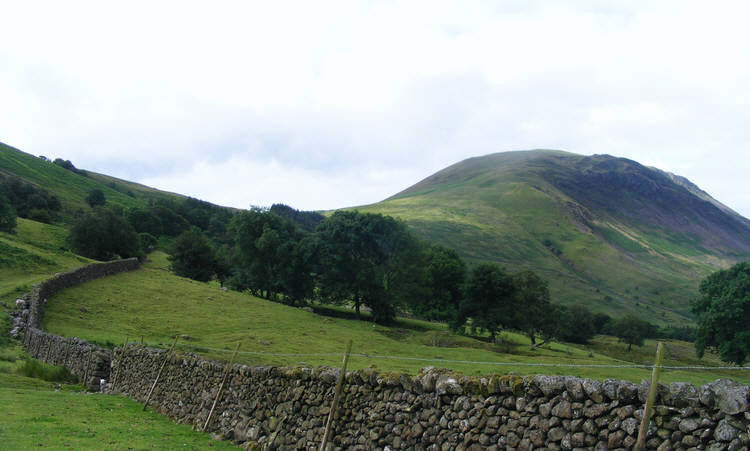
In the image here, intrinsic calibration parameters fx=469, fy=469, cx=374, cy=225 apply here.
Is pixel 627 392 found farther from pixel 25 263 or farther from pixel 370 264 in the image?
pixel 370 264

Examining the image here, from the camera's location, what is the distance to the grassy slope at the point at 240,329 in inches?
1052

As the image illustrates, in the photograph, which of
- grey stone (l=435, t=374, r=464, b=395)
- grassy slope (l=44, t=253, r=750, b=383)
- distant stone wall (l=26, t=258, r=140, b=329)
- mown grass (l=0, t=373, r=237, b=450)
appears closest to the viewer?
grey stone (l=435, t=374, r=464, b=395)

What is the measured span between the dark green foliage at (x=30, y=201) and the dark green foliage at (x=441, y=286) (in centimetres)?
7060

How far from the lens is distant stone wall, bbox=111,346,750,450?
17.2 ft

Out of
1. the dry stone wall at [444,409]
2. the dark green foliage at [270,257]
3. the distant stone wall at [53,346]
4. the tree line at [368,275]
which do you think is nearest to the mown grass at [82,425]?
the dry stone wall at [444,409]

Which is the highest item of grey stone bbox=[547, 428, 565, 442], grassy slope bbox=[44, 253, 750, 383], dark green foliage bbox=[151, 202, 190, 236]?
dark green foliage bbox=[151, 202, 190, 236]

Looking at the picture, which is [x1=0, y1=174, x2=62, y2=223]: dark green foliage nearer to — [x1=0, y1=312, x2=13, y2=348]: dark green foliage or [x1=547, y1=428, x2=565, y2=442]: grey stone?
[x1=0, y1=312, x2=13, y2=348]: dark green foliage

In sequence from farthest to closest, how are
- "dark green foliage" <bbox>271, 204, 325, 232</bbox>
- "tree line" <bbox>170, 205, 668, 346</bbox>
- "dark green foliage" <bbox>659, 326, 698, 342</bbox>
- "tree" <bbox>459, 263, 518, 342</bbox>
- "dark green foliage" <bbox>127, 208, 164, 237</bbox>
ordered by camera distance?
"dark green foliage" <bbox>271, 204, 325, 232</bbox>, "dark green foliage" <bbox>659, 326, 698, 342</bbox>, "dark green foliage" <bbox>127, 208, 164, 237</bbox>, "tree line" <bbox>170, 205, 668, 346</bbox>, "tree" <bbox>459, 263, 518, 342</bbox>

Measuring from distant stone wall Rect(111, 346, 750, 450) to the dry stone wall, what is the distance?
0.01m

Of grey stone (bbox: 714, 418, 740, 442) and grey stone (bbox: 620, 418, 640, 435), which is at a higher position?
grey stone (bbox: 714, 418, 740, 442)

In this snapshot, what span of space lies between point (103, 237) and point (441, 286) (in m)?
49.4

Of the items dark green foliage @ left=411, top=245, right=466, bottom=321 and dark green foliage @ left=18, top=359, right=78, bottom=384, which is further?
dark green foliage @ left=411, top=245, right=466, bottom=321

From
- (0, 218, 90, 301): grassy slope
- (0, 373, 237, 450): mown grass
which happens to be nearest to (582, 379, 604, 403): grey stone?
(0, 373, 237, 450): mown grass

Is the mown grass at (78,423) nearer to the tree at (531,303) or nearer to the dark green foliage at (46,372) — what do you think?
the dark green foliage at (46,372)
